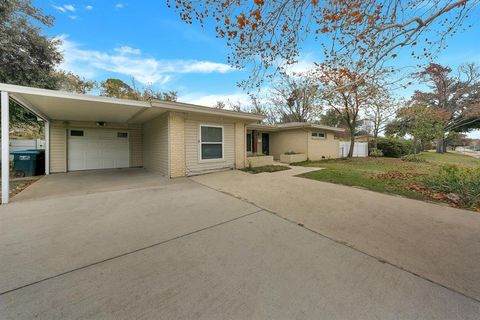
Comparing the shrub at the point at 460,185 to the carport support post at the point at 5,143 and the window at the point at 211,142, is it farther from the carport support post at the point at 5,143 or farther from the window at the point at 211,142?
the carport support post at the point at 5,143

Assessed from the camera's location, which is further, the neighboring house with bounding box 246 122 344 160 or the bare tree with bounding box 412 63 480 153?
the bare tree with bounding box 412 63 480 153

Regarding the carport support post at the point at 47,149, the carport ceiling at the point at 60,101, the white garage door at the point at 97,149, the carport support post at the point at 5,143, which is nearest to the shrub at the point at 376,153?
the carport ceiling at the point at 60,101

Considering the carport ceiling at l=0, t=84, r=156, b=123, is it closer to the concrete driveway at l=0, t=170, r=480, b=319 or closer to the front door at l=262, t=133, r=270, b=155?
the concrete driveway at l=0, t=170, r=480, b=319

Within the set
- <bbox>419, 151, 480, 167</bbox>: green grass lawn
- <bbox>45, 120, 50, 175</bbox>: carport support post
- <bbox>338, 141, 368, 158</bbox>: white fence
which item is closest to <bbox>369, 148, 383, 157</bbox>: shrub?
<bbox>338, 141, 368, 158</bbox>: white fence

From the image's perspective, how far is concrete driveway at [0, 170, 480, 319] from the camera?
1.46m

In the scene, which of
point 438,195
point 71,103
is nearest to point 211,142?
point 71,103

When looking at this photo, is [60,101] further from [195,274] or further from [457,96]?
[457,96]

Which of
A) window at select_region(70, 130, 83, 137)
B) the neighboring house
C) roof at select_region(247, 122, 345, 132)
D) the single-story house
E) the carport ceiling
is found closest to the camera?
the carport ceiling

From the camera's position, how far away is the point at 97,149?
9102 mm

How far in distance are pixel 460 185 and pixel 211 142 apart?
298 inches

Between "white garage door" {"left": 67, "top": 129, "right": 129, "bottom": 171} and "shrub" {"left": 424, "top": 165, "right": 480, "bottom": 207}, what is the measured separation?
12.3 m

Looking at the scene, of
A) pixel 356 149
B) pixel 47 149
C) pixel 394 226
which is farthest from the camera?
pixel 356 149

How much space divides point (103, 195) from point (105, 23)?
648 cm

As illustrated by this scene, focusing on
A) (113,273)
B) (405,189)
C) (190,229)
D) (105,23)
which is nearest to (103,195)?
(190,229)
